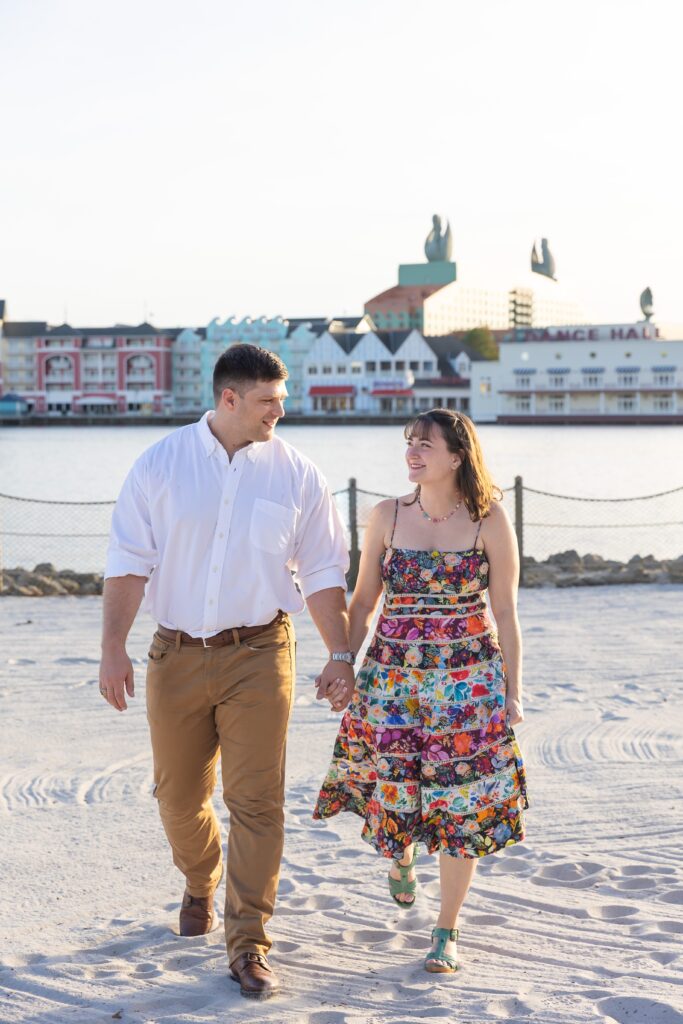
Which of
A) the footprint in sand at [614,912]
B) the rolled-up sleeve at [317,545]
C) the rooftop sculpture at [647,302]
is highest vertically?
the rooftop sculpture at [647,302]

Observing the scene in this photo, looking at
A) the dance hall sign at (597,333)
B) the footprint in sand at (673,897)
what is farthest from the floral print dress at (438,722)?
the dance hall sign at (597,333)

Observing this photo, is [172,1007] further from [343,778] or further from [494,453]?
[494,453]

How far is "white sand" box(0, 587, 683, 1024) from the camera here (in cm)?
368

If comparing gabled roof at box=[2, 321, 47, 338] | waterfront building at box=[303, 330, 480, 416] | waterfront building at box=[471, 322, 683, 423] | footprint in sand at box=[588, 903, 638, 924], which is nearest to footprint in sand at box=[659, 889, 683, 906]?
footprint in sand at box=[588, 903, 638, 924]

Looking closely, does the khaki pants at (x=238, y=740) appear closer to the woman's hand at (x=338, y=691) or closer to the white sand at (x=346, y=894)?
the woman's hand at (x=338, y=691)

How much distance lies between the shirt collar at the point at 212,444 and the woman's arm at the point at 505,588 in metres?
0.72

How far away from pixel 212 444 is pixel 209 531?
270 millimetres

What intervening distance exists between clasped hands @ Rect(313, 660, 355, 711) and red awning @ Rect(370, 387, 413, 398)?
112615 mm

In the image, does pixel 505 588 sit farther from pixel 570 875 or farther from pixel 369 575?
pixel 570 875

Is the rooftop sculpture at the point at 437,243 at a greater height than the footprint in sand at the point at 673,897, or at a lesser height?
greater

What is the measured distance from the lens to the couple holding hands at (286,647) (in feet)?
12.6

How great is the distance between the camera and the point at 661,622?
11.0 metres

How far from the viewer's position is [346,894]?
4617mm

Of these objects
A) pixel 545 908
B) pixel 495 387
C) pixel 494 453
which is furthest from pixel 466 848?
pixel 495 387
